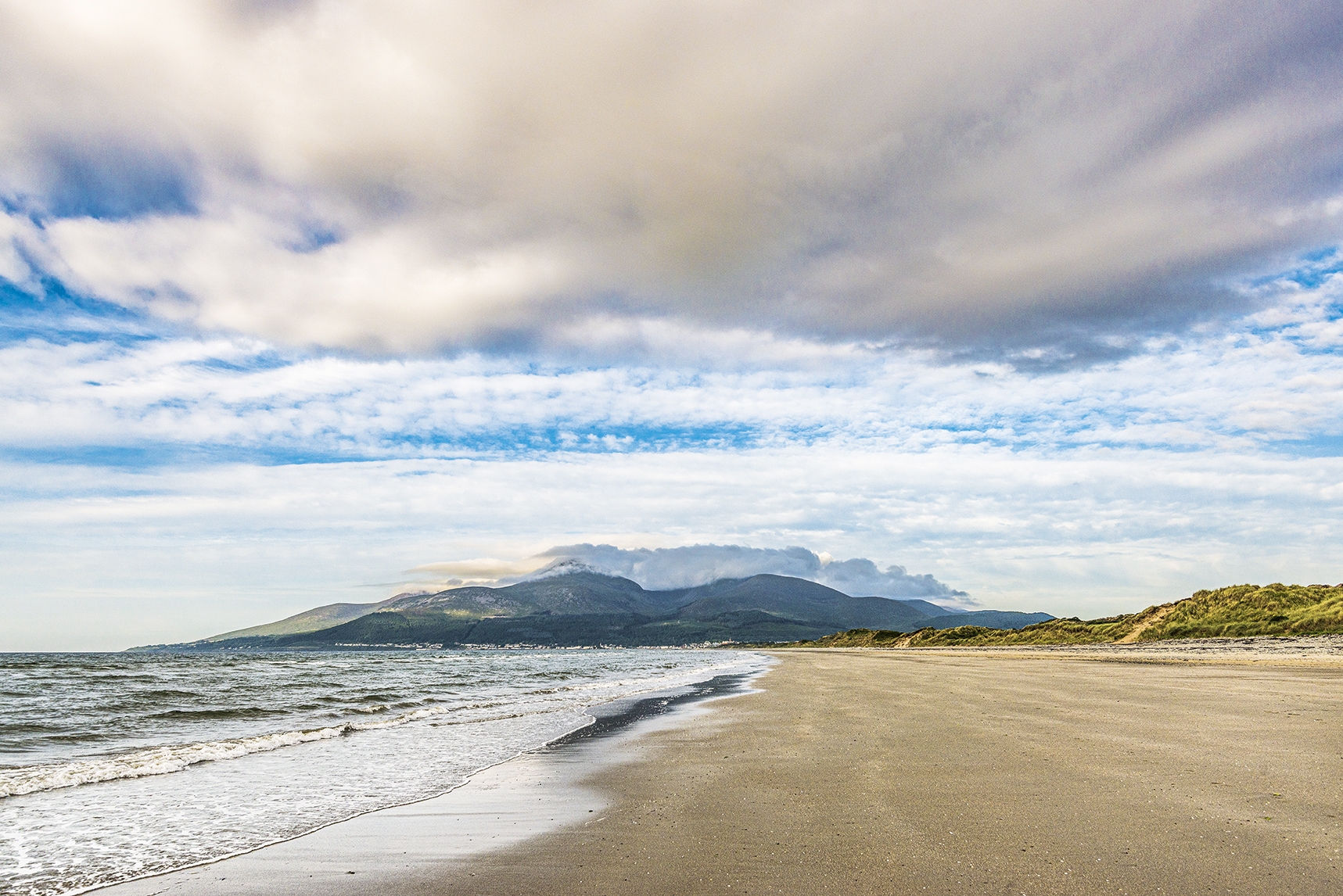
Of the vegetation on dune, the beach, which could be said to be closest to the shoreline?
the beach

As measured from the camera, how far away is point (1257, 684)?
66.7 ft

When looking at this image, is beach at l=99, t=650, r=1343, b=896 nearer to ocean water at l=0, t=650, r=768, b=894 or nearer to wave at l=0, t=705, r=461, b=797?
ocean water at l=0, t=650, r=768, b=894

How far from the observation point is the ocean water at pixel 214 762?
8.20 meters

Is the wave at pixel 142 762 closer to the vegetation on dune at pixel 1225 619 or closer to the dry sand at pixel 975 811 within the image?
the dry sand at pixel 975 811

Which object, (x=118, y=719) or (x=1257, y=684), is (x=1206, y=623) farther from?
(x=118, y=719)

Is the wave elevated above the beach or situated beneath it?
situated beneath

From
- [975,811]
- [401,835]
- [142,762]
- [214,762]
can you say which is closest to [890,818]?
[975,811]

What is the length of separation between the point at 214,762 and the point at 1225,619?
227ft

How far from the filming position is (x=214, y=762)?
14.5 meters

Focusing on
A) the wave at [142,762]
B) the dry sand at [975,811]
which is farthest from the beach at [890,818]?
the wave at [142,762]

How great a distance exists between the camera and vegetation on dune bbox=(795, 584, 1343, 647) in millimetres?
50750

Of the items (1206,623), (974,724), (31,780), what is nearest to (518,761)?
(31,780)

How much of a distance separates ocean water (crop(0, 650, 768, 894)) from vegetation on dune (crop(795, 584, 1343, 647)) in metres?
46.9

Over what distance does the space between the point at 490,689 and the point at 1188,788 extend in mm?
32689
